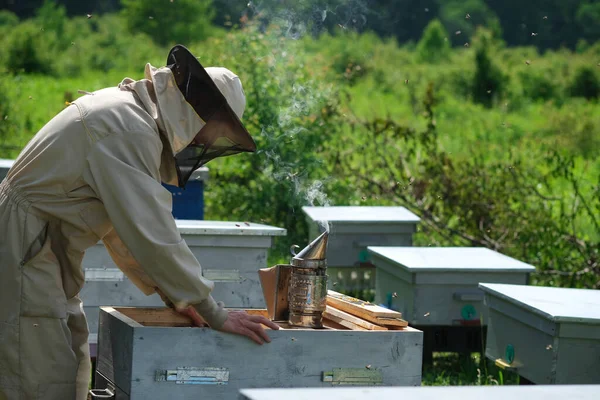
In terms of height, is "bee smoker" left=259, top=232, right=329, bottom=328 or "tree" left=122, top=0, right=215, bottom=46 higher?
"tree" left=122, top=0, right=215, bottom=46

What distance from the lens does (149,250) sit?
2.63 metres

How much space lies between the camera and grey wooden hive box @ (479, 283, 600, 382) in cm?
344

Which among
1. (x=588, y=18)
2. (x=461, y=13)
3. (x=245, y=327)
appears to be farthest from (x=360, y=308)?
(x=461, y=13)

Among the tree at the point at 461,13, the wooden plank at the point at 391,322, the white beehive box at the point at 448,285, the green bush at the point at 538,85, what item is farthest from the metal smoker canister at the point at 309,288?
the tree at the point at 461,13

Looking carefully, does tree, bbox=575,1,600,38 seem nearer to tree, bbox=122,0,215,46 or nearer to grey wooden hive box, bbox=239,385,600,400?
tree, bbox=122,0,215,46

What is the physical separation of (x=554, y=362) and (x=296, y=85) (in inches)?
198

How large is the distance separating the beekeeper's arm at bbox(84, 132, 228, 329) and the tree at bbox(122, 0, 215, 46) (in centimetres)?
3216

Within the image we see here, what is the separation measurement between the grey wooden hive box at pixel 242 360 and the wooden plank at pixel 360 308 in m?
0.10

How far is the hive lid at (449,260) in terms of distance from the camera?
4.74m

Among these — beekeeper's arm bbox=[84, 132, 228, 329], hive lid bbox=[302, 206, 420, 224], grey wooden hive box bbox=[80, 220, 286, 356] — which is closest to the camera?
beekeeper's arm bbox=[84, 132, 228, 329]

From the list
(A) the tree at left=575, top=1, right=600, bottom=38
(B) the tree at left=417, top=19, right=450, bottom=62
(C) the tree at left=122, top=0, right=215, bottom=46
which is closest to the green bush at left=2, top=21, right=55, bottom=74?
(C) the tree at left=122, top=0, right=215, bottom=46

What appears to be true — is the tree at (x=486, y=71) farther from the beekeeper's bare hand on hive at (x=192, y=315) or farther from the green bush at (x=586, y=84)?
the beekeeper's bare hand on hive at (x=192, y=315)

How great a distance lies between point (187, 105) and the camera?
2.83 metres

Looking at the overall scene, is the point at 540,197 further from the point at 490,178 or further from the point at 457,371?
the point at 457,371
